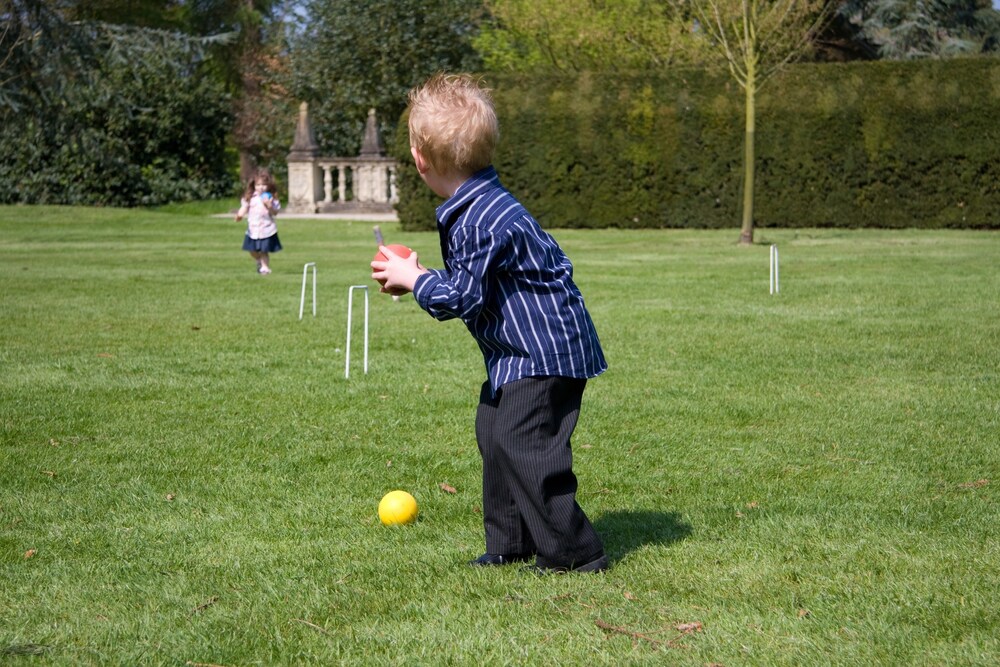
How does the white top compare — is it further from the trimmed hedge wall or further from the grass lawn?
the trimmed hedge wall

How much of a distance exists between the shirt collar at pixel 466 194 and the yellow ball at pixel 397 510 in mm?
1398

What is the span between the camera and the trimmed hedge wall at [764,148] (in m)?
26.7

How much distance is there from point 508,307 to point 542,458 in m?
0.55

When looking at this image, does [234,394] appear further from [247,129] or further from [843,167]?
[247,129]

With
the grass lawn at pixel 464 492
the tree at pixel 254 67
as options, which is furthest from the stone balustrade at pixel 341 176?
the grass lawn at pixel 464 492

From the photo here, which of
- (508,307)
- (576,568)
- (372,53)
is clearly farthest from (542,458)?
(372,53)

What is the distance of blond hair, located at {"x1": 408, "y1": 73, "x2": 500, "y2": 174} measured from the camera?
418 cm

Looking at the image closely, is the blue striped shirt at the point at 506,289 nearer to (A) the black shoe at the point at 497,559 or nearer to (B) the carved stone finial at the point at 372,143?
(A) the black shoe at the point at 497,559

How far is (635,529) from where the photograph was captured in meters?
5.13

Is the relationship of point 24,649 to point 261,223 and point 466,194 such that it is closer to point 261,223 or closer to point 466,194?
point 466,194

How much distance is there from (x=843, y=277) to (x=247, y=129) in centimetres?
3654

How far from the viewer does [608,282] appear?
52.5 feet

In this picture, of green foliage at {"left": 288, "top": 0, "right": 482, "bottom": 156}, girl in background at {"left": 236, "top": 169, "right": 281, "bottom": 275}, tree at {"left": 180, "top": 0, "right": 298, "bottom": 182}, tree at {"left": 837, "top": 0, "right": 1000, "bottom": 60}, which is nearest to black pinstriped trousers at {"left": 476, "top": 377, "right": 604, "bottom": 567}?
girl in background at {"left": 236, "top": 169, "right": 281, "bottom": 275}

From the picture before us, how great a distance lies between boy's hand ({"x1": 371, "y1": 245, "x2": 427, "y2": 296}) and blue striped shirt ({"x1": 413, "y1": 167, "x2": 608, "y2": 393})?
0.15 ft
